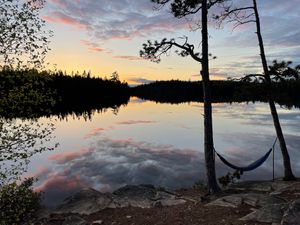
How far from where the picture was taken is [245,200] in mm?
12719

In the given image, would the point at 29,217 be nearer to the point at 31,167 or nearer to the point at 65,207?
the point at 65,207

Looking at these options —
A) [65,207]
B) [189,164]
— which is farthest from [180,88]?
[65,207]

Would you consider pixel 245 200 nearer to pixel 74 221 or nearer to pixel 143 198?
pixel 143 198

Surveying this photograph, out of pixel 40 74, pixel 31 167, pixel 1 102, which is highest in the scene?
pixel 40 74

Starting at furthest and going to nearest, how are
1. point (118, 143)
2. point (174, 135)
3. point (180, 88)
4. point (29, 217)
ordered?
point (180, 88) → point (174, 135) → point (118, 143) → point (29, 217)

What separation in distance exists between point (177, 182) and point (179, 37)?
9094 millimetres

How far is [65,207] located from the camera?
46.0 feet

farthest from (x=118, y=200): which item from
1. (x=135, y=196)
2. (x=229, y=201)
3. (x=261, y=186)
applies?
(x=261, y=186)

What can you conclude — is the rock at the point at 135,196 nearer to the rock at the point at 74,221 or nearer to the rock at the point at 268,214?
the rock at the point at 74,221

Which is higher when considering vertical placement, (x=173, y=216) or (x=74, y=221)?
(x=173, y=216)

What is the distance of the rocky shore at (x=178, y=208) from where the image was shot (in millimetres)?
10651

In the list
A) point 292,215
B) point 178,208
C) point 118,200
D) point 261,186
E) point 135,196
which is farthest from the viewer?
point 261,186

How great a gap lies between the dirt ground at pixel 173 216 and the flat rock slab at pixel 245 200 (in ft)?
1.28

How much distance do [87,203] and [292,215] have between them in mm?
7829
